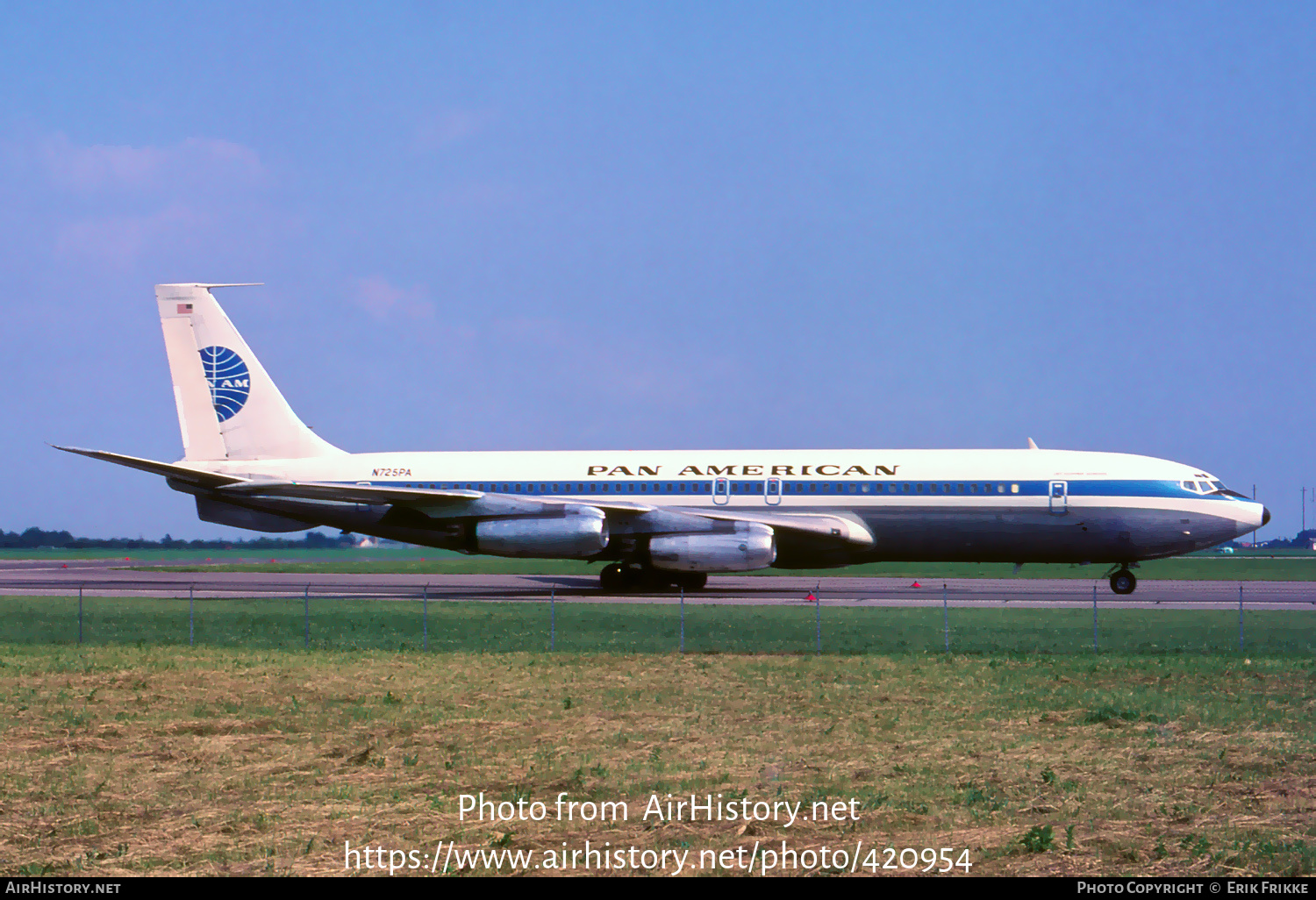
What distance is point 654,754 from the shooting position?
47.5 feet

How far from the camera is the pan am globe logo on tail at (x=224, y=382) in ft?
146

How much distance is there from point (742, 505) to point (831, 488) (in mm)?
3056

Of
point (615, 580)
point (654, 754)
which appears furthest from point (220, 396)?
point (654, 754)

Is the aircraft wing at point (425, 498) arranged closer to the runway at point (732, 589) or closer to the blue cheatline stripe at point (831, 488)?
the blue cheatline stripe at point (831, 488)

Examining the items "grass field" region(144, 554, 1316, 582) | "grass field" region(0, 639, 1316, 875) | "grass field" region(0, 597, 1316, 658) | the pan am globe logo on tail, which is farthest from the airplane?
"grass field" region(0, 639, 1316, 875)

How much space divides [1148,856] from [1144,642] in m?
16.3

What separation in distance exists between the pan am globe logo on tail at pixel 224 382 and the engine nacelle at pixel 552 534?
40.9 feet

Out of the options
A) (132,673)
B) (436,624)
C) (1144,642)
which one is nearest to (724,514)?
(436,624)

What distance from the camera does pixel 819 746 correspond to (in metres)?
14.8

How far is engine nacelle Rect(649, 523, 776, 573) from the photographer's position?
37250 mm

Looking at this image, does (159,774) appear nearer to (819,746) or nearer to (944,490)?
(819,746)

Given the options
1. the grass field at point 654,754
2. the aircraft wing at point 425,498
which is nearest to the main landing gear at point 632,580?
the aircraft wing at point 425,498

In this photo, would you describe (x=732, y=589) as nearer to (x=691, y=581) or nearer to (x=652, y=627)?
(x=691, y=581)

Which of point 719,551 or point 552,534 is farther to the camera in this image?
point 552,534
